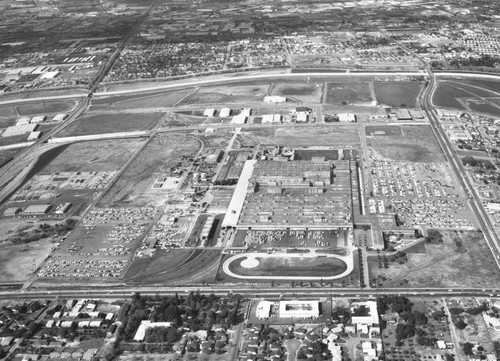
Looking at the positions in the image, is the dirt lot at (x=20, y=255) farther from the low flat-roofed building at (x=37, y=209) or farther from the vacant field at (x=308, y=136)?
the vacant field at (x=308, y=136)

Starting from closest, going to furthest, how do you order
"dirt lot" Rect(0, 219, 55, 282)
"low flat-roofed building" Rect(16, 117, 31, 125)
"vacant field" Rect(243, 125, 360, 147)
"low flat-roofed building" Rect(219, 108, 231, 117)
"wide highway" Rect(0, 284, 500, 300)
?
"wide highway" Rect(0, 284, 500, 300) → "dirt lot" Rect(0, 219, 55, 282) → "vacant field" Rect(243, 125, 360, 147) → "low flat-roofed building" Rect(219, 108, 231, 117) → "low flat-roofed building" Rect(16, 117, 31, 125)

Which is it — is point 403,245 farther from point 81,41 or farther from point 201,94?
point 81,41

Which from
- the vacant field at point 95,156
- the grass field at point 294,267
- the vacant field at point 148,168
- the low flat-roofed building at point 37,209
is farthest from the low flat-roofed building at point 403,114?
the low flat-roofed building at point 37,209

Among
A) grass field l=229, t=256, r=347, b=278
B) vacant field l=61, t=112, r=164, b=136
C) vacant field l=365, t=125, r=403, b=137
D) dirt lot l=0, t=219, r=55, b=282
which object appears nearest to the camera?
grass field l=229, t=256, r=347, b=278

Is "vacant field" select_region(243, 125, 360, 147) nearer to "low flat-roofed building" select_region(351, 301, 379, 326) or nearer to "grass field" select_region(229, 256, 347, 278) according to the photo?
"grass field" select_region(229, 256, 347, 278)

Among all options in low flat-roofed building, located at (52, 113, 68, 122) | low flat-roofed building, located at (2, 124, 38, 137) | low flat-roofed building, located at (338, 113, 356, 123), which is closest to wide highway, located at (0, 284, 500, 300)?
low flat-roofed building, located at (338, 113, 356, 123)

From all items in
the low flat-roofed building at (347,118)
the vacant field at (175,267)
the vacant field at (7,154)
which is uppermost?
the low flat-roofed building at (347,118)
